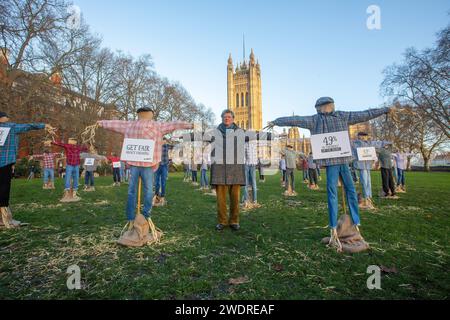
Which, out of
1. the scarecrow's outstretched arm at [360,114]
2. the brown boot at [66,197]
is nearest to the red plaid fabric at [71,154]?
the brown boot at [66,197]

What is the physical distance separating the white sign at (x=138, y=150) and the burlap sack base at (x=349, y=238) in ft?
12.1

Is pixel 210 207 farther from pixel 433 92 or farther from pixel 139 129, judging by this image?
pixel 433 92

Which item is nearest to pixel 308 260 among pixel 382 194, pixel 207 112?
pixel 382 194

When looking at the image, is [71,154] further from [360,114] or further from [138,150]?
[360,114]

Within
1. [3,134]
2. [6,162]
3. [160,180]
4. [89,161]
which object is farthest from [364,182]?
[89,161]

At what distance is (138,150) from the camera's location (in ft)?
16.0

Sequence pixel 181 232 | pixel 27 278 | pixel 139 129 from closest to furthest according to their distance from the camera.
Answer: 1. pixel 27 278
2. pixel 139 129
3. pixel 181 232

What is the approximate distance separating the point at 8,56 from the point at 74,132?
10647 mm

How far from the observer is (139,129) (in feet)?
16.4

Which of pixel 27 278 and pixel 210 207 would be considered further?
pixel 210 207

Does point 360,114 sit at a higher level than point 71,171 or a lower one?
higher

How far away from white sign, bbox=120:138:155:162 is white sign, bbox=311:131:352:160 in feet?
10.3

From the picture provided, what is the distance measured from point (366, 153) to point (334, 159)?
5001 mm

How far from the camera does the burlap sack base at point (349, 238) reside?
4270 millimetres
